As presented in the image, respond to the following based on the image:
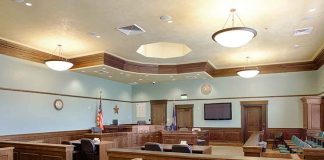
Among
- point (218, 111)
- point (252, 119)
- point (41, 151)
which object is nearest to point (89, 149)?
point (41, 151)

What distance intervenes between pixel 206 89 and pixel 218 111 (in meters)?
1.36

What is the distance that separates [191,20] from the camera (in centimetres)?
639

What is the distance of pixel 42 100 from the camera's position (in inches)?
377

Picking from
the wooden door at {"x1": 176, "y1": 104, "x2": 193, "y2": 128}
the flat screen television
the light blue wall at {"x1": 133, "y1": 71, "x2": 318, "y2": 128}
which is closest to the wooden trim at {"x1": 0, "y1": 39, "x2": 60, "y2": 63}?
the light blue wall at {"x1": 133, "y1": 71, "x2": 318, "y2": 128}

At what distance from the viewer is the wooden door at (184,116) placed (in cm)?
1409

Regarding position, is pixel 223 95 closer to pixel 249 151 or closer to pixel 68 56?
pixel 68 56

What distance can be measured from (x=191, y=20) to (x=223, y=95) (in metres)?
7.81

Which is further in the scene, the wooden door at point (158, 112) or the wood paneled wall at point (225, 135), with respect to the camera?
the wooden door at point (158, 112)

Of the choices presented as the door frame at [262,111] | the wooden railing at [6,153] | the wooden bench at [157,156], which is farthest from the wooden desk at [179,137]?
the wooden railing at [6,153]

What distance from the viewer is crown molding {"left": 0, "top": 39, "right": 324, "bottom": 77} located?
857cm

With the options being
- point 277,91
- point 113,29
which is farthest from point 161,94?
point 113,29

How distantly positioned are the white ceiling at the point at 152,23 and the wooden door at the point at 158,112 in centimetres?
563

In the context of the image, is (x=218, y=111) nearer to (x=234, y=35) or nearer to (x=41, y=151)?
(x=234, y=35)

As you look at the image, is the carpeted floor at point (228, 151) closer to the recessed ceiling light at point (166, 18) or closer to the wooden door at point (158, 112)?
the wooden door at point (158, 112)
